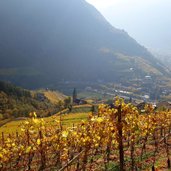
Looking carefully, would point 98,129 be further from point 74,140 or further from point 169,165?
point 169,165

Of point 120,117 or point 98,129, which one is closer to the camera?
point 120,117

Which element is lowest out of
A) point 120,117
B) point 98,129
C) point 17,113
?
point 17,113

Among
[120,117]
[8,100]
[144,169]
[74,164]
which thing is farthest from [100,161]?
[8,100]

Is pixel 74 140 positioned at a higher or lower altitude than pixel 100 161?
higher

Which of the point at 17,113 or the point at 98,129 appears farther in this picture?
the point at 17,113

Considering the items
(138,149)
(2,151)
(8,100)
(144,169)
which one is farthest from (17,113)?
(2,151)

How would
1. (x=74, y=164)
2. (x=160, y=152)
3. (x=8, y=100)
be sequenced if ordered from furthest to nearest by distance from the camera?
(x=8, y=100)
(x=160, y=152)
(x=74, y=164)

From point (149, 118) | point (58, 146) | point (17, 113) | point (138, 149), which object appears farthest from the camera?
point (17, 113)

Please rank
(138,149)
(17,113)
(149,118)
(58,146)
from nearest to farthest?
(58,146), (149,118), (138,149), (17,113)

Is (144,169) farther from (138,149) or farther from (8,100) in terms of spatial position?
(8,100)
